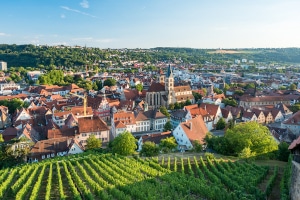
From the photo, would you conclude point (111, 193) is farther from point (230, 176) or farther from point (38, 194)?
point (230, 176)

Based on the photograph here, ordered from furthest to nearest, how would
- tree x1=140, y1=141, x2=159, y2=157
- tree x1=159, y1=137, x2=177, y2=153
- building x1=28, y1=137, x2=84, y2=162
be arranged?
building x1=28, y1=137, x2=84, y2=162, tree x1=159, y1=137, x2=177, y2=153, tree x1=140, y1=141, x2=159, y2=157

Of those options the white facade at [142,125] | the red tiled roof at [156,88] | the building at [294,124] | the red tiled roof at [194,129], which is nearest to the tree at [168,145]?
the red tiled roof at [194,129]

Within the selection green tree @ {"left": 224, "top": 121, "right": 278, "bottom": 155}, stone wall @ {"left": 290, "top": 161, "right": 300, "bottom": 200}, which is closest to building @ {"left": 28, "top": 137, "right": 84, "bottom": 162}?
green tree @ {"left": 224, "top": 121, "right": 278, "bottom": 155}

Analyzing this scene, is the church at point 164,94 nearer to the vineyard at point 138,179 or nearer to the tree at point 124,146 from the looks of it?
the tree at point 124,146

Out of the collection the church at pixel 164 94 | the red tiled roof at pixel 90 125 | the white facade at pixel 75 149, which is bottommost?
the white facade at pixel 75 149

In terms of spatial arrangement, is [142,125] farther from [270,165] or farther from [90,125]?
[270,165]

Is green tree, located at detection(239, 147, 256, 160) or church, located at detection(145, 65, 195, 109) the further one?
church, located at detection(145, 65, 195, 109)

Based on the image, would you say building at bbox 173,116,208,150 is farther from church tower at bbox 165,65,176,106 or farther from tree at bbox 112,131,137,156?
church tower at bbox 165,65,176,106

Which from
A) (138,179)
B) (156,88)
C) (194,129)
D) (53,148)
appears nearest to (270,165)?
(194,129)

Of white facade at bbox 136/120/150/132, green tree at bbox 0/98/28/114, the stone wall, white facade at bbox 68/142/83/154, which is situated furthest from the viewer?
green tree at bbox 0/98/28/114
